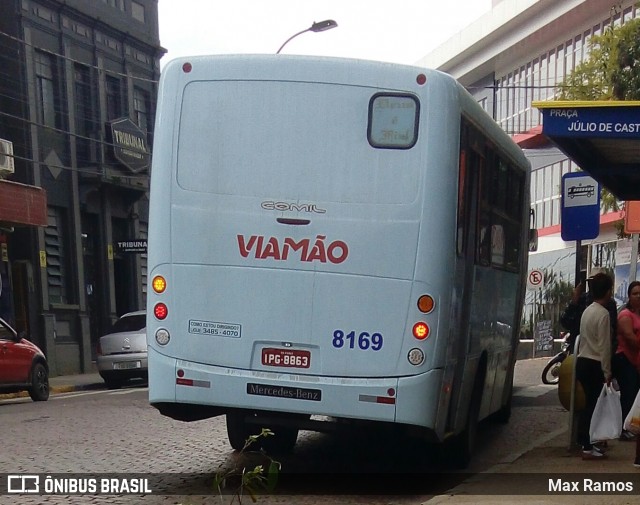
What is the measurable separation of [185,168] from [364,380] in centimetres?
224

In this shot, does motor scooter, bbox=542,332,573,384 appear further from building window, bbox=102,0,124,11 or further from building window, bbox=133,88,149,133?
building window, bbox=102,0,124,11

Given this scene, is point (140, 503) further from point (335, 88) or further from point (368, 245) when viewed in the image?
point (335, 88)

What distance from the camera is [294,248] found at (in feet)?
30.3

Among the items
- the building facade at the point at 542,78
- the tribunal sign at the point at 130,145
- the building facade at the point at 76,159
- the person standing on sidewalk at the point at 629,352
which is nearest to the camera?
the person standing on sidewalk at the point at 629,352

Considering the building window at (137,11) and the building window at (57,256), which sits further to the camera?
the building window at (137,11)

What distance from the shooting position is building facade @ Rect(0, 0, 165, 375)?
30078 millimetres

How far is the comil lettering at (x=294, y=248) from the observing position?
9.19 metres

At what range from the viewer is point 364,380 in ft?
29.8

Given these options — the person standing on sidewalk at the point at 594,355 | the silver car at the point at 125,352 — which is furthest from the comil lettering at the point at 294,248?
the silver car at the point at 125,352

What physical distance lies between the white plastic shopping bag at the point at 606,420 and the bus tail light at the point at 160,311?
13.3 feet

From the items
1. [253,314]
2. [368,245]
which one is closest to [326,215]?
[368,245]

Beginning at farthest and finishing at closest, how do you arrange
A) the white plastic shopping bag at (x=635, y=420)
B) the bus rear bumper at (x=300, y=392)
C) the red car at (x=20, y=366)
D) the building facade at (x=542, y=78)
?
the building facade at (x=542, y=78)
the red car at (x=20, y=366)
the white plastic shopping bag at (x=635, y=420)
the bus rear bumper at (x=300, y=392)

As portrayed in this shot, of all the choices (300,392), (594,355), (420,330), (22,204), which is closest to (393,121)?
(420,330)

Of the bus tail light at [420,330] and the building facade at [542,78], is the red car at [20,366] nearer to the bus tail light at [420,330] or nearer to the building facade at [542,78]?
the bus tail light at [420,330]
